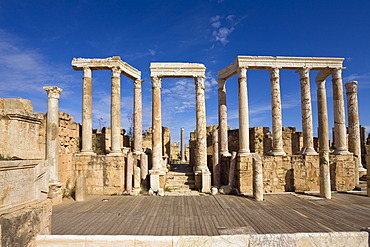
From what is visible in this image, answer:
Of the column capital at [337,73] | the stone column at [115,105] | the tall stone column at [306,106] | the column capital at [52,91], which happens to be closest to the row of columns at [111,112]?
the stone column at [115,105]

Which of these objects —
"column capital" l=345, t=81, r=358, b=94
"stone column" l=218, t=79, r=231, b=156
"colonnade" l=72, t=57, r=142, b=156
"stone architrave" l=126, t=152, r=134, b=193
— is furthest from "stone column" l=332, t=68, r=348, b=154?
"colonnade" l=72, t=57, r=142, b=156

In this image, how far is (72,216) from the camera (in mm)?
7609

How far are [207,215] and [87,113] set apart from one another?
9.33m

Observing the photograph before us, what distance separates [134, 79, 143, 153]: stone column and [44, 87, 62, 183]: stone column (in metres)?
5.22

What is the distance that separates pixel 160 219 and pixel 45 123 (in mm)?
7445

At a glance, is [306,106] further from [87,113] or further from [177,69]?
[87,113]

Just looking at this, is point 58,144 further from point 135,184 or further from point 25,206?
point 25,206

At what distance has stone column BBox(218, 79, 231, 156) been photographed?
14.4 meters

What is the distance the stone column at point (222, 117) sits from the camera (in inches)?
567

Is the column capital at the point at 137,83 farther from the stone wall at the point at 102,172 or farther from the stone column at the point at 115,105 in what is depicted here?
the stone wall at the point at 102,172

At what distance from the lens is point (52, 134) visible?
1003cm

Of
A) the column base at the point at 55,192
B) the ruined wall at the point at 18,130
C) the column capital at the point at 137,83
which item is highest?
the column capital at the point at 137,83

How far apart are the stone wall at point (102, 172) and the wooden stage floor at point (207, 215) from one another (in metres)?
0.86

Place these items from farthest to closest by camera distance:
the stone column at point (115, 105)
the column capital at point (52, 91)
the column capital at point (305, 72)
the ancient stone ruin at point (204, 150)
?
the column capital at point (305, 72)
the stone column at point (115, 105)
the ancient stone ruin at point (204, 150)
the column capital at point (52, 91)
